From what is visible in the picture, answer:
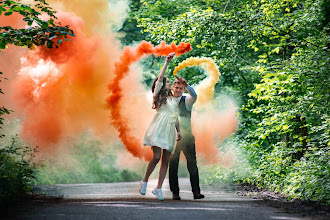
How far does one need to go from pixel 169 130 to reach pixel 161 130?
175 mm

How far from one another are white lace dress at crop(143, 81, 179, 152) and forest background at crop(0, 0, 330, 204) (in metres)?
2.51

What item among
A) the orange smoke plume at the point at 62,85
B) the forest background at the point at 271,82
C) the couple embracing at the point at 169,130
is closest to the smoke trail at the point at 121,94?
the couple embracing at the point at 169,130

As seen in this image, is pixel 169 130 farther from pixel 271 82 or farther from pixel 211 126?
pixel 211 126

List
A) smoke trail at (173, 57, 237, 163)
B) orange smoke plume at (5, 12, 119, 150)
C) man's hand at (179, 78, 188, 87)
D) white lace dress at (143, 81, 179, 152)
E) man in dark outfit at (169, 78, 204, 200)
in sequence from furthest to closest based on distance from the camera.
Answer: smoke trail at (173, 57, 237, 163) → orange smoke plume at (5, 12, 119, 150) → man in dark outfit at (169, 78, 204, 200) → man's hand at (179, 78, 188, 87) → white lace dress at (143, 81, 179, 152)

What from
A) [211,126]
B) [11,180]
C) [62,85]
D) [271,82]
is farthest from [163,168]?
[211,126]

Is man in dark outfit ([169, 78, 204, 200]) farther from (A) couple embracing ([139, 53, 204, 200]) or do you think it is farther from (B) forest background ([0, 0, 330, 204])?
(B) forest background ([0, 0, 330, 204])

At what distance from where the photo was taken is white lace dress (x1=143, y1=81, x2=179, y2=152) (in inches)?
354

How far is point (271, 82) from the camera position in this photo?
1109 centimetres

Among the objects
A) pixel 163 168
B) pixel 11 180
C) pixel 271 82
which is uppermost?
pixel 271 82

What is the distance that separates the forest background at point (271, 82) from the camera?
9.72 meters

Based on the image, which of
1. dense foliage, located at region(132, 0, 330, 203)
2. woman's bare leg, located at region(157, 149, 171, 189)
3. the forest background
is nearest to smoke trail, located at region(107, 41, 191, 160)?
woman's bare leg, located at region(157, 149, 171, 189)

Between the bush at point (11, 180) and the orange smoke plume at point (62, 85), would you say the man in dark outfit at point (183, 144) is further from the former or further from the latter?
the orange smoke plume at point (62, 85)

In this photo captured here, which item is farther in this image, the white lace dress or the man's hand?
the man's hand

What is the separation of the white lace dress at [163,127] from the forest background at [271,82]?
2509 mm
